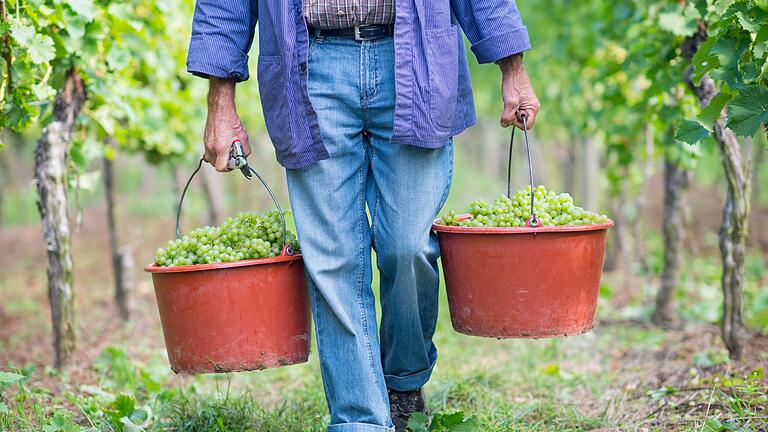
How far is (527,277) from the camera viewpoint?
8.59 feet

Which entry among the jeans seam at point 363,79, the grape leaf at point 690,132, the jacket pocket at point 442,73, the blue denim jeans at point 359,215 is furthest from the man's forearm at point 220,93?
the grape leaf at point 690,132

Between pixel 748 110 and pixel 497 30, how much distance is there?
805 mm

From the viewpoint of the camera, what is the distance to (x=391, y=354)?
2836 mm

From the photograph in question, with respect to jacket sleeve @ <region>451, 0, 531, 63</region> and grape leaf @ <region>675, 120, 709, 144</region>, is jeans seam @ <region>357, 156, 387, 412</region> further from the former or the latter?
grape leaf @ <region>675, 120, 709, 144</region>

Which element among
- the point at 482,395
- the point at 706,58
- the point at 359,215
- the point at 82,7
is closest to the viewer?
the point at 359,215

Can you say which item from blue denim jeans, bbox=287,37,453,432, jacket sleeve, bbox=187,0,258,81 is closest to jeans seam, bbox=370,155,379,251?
blue denim jeans, bbox=287,37,453,432

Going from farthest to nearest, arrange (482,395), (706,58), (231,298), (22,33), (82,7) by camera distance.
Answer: (482,395) < (82,7) < (706,58) < (22,33) < (231,298)

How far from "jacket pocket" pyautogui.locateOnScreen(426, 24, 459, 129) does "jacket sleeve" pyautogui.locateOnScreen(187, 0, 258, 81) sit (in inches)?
24.4

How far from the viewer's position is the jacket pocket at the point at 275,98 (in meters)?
2.58

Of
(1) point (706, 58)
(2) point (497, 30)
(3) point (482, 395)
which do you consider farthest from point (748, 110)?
(3) point (482, 395)

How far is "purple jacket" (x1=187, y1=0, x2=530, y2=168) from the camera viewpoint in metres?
2.52

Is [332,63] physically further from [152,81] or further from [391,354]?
[152,81]

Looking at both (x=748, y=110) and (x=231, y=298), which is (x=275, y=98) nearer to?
(x=231, y=298)

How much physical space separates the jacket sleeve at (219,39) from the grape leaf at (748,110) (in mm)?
1541
